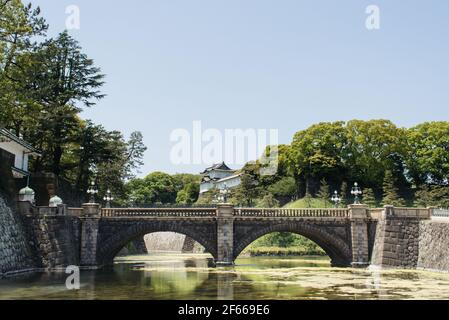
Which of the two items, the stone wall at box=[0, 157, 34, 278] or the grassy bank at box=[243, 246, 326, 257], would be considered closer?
the stone wall at box=[0, 157, 34, 278]

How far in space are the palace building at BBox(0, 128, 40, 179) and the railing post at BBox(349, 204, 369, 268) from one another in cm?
2966

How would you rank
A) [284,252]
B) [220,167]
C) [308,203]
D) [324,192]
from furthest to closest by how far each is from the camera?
1. [220,167]
2. [308,203]
3. [324,192]
4. [284,252]

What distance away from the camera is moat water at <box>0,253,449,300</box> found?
1070 inches

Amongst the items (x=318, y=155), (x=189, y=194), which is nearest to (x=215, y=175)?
(x=189, y=194)

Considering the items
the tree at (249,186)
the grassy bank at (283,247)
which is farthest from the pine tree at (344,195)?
the tree at (249,186)

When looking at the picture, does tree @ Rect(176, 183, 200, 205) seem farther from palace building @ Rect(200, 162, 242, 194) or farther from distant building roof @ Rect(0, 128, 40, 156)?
distant building roof @ Rect(0, 128, 40, 156)

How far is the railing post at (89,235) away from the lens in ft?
152

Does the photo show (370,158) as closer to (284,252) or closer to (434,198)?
(434,198)

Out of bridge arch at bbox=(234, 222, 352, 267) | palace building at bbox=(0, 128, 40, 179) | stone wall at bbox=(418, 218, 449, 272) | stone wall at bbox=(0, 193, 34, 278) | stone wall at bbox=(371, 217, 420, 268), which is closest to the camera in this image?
stone wall at bbox=(0, 193, 34, 278)

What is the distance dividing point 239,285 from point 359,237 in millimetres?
18085

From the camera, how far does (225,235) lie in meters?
47.1

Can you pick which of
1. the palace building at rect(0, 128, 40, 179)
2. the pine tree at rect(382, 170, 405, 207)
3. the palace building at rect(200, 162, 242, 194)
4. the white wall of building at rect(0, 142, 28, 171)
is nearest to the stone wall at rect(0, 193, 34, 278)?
the palace building at rect(0, 128, 40, 179)
